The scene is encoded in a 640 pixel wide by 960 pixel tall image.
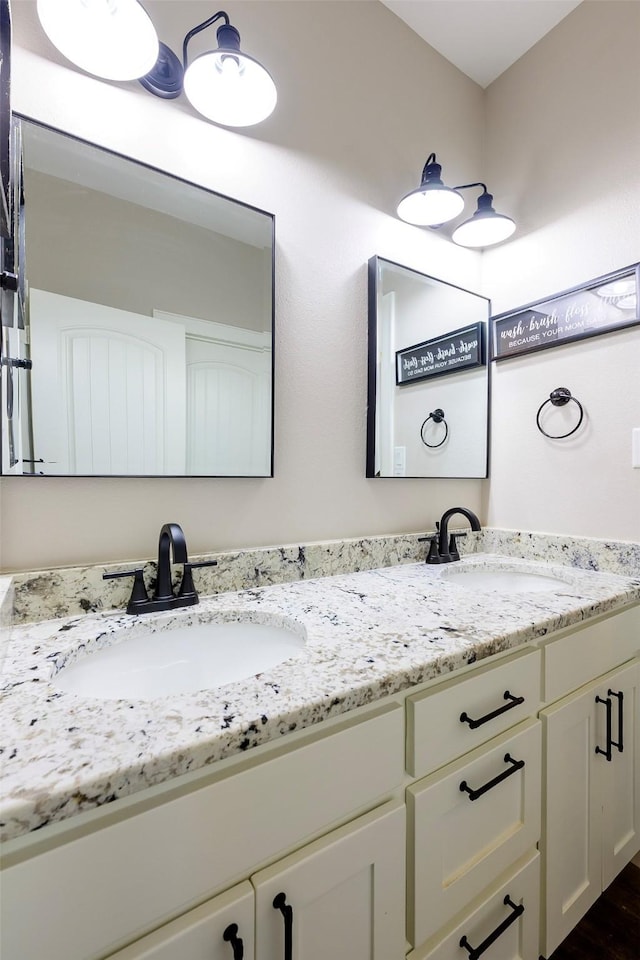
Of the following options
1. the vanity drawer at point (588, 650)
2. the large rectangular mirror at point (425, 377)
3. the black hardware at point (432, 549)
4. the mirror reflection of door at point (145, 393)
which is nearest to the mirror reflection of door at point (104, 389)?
the mirror reflection of door at point (145, 393)

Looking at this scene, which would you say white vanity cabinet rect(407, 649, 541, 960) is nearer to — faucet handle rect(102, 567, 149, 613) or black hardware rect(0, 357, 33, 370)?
faucet handle rect(102, 567, 149, 613)

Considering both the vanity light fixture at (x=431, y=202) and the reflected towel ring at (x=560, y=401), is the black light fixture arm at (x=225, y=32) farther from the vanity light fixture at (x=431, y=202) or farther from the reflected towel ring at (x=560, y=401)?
the reflected towel ring at (x=560, y=401)

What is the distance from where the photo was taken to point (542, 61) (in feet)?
5.29

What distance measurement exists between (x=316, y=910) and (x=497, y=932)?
1.71 ft

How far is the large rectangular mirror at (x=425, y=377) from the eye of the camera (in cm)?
146

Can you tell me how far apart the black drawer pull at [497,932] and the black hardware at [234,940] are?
54 centimetres

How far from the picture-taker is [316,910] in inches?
Result: 23.8

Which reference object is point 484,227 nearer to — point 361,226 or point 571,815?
point 361,226

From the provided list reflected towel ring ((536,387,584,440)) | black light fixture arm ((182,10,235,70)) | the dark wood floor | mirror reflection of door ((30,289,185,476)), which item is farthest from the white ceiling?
the dark wood floor

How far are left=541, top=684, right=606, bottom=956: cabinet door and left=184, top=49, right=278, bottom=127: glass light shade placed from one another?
1.65m

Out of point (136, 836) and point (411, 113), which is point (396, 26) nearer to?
point (411, 113)

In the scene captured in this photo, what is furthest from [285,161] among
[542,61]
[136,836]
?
[136,836]

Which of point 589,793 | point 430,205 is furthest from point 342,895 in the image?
point 430,205

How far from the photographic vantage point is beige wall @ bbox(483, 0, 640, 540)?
1.37 m
